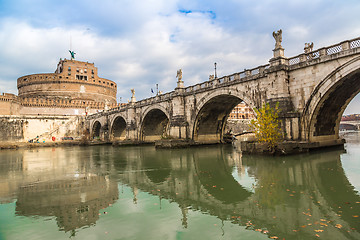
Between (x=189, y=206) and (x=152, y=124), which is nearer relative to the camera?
(x=189, y=206)

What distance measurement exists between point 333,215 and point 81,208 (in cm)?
686

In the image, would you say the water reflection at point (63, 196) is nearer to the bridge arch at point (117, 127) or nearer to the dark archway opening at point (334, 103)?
the dark archway opening at point (334, 103)

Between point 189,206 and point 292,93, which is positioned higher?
point 292,93

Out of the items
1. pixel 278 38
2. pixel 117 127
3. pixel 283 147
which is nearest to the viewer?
pixel 283 147

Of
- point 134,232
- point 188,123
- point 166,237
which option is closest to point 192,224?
point 166,237

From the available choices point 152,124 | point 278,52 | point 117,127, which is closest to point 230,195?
point 278,52

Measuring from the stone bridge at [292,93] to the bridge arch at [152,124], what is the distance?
8.49 meters

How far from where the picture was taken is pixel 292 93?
19031 millimetres

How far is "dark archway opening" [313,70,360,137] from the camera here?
17000mm

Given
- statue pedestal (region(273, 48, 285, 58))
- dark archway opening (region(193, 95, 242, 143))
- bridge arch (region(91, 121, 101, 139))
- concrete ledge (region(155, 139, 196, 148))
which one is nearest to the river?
statue pedestal (region(273, 48, 285, 58))

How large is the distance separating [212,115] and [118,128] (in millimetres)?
28253

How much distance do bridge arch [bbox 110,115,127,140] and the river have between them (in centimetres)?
3794

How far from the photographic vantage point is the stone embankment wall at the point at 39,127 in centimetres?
5125

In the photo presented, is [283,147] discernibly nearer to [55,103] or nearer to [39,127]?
[39,127]
